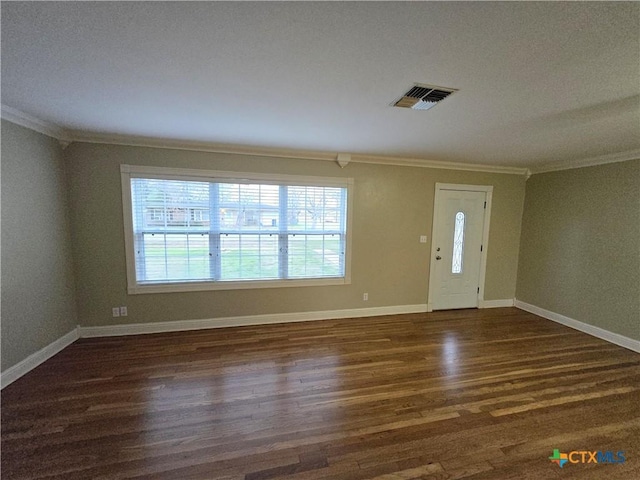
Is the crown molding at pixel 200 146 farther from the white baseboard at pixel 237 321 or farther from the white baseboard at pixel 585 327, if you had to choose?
the white baseboard at pixel 585 327

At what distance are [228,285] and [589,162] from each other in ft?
17.3

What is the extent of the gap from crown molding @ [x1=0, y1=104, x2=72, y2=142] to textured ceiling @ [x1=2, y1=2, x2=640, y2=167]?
9 cm

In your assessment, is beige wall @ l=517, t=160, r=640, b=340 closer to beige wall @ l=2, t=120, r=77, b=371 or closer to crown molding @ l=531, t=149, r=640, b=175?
crown molding @ l=531, t=149, r=640, b=175

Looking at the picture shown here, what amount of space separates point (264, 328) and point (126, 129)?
2.82 m

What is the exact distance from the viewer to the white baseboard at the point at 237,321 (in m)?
3.24

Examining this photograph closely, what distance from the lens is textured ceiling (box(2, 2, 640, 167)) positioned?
112cm

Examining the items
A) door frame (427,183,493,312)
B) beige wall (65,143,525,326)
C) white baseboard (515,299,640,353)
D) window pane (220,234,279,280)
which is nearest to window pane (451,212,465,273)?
door frame (427,183,493,312)

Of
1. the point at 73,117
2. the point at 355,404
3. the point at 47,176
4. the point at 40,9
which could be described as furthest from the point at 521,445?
the point at 47,176

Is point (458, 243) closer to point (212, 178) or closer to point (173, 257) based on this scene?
point (212, 178)

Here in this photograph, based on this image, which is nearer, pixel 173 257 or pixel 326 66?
pixel 326 66

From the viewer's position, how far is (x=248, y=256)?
3592 millimetres

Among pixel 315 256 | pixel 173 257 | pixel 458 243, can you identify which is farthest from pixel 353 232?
pixel 173 257

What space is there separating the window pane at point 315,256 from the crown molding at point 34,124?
2761mm

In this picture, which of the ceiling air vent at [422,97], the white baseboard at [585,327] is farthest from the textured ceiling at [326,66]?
the white baseboard at [585,327]
